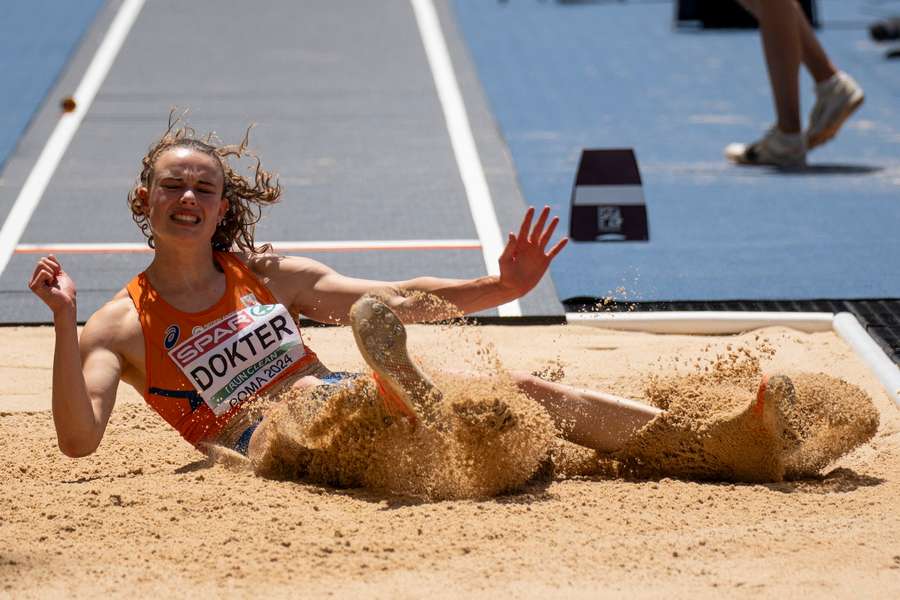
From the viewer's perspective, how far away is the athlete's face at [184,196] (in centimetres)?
486

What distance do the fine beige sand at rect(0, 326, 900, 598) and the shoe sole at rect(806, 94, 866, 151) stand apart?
478cm

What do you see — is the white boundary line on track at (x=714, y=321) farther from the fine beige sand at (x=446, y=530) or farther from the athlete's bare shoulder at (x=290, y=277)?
the athlete's bare shoulder at (x=290, y=277)

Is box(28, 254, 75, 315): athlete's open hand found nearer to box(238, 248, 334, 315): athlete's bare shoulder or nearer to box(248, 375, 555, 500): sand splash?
box(248, 375, 555, 500): sand splash

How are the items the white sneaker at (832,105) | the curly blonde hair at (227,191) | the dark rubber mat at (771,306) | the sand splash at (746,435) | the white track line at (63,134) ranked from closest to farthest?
the sand splash at (746,435)
the curly blonde hair at (227,191)
the dark rubber mat at (771,306)
the white track line at (63,134)
the white sneaker at (832,105)

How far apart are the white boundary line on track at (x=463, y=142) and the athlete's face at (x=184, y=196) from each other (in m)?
1.66

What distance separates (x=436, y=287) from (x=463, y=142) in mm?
5404

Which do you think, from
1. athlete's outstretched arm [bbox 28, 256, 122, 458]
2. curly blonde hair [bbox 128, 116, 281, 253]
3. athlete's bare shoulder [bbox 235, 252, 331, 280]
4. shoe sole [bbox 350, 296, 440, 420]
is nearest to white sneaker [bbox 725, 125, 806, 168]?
curly blonde hair [bbox 128, 116, 281, 253]

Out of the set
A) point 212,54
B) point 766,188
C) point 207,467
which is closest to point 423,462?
point 207,467

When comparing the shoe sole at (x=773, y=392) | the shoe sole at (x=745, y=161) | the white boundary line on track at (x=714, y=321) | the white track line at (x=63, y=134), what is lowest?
the shoe sole at (x=745, y=161)

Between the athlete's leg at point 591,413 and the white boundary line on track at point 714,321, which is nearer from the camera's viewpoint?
the athlete's leg at point 591,413

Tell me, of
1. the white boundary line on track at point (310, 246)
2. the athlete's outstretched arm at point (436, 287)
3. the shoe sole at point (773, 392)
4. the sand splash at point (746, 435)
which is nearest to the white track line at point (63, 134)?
the white boundary line on track at point (310, 246)

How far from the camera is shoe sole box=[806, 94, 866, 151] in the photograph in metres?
9.77

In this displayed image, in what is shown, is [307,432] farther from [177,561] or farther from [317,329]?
[317,329]

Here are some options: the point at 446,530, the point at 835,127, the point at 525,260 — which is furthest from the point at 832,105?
the point at 446,530
